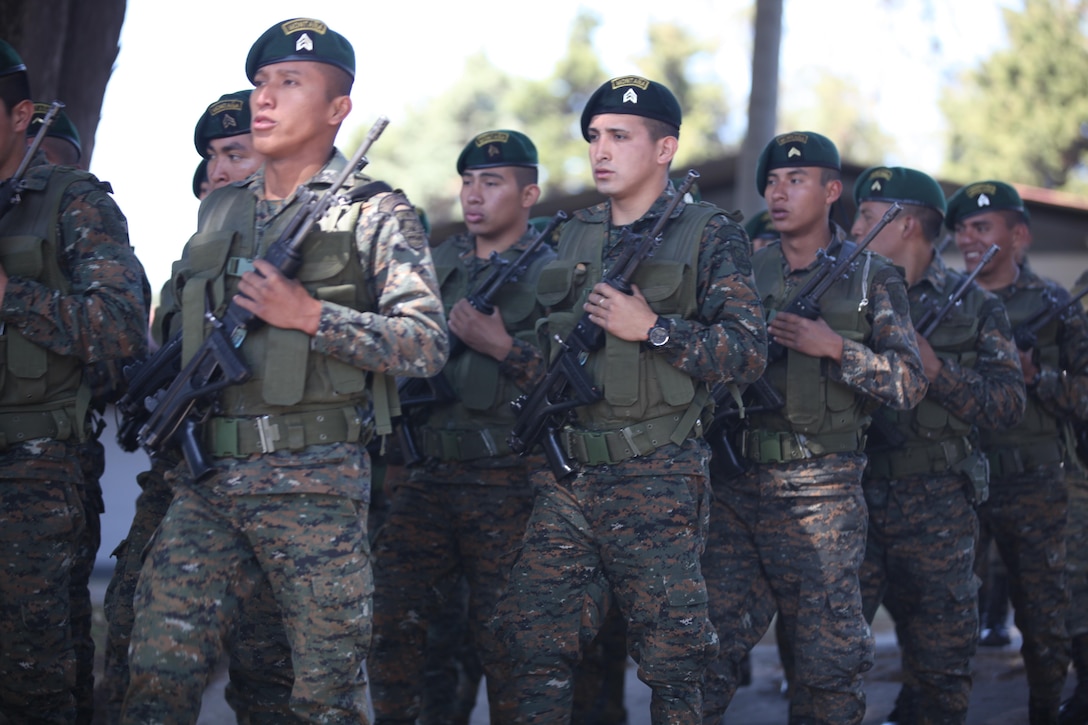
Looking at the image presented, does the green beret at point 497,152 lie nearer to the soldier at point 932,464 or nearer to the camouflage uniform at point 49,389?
the soldier at point 932,464

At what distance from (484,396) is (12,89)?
2340 millimetres

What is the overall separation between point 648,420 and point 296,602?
150 cm

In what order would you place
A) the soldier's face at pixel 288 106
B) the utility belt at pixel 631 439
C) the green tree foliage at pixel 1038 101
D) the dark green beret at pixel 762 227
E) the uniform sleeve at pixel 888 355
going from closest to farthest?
1. the soldier's face at pixel 288 106
2. the utility belt at pixel 631 439
3. the uniform sleeve at pixel 888 355
4. the dark green beret at pixel 762 227
5. the green tree foliage at pixel 1038 101

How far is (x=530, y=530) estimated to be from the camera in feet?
15.6

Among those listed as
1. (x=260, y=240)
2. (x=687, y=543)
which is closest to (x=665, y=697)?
(x=687, y=543)

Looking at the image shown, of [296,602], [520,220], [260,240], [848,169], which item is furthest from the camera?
[848,169]

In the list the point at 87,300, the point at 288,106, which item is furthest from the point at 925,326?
the point at 87,300

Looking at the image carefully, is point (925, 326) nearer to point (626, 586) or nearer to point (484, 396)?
point (484, 396)

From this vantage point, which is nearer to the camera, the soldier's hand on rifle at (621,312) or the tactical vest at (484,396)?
the soldier's hand on rifle at (621,312)

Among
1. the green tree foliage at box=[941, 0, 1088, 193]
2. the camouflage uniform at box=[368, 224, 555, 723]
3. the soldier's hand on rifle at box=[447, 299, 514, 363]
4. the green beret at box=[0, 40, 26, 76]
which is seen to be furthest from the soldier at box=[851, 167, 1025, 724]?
the green tree foliage at box=[941, 0, 1088, 193]

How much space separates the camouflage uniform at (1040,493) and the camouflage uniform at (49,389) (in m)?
4.56

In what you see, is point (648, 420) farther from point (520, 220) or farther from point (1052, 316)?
point (1052, 316)

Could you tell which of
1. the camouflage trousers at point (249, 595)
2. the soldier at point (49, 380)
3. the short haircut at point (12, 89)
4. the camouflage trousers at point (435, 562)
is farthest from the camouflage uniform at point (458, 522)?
the short haircut at point (12, 89)

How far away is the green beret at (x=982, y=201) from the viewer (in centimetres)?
723
